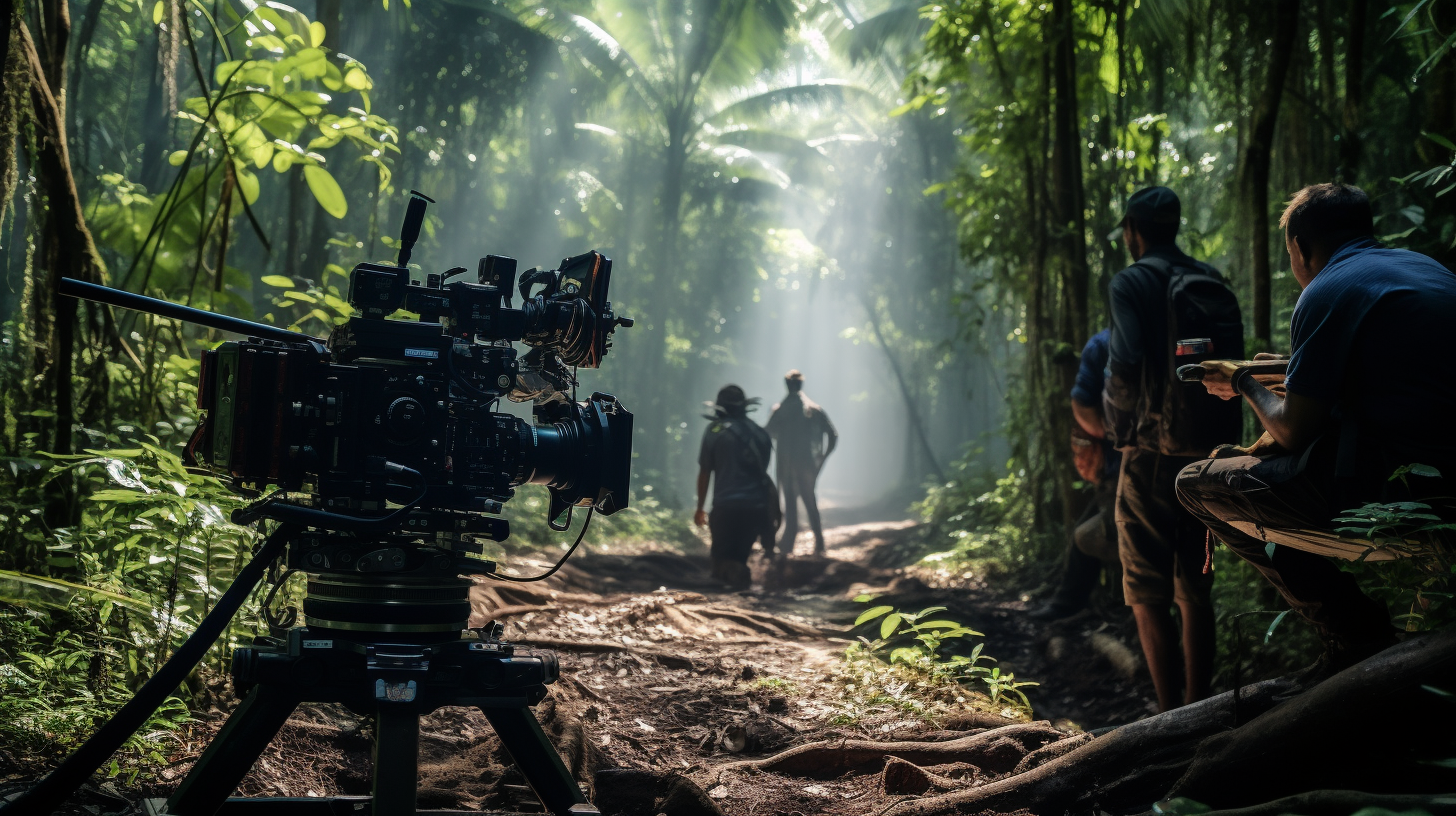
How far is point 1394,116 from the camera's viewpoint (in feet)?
19.4

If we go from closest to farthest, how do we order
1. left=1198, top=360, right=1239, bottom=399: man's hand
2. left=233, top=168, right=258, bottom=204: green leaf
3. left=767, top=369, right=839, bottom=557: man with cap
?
left=1198, top=360, right=1239, bottom=399: man's hand
left=233, top=168, right=258, bottom=204: green leaf
left=767, top=369, right=839, bottom=557: man with cap

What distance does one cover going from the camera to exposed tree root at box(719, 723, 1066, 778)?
302 centimetres

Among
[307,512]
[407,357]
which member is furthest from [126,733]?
[407,357]

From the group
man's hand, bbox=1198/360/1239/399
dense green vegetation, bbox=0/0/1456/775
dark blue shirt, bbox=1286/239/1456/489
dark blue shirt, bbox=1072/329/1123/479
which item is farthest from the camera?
dark blue shirt, bbox=1072/329/1123/479

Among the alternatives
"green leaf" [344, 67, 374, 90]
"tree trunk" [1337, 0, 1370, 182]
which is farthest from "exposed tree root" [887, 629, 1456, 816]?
"green leaf" [344, 67, 374, 90]

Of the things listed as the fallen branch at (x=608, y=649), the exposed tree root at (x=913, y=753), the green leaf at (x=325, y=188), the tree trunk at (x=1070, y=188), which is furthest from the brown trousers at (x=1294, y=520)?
the green leaf at (x=325, y=188)

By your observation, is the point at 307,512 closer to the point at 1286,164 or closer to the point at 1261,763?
the point at 1261,763

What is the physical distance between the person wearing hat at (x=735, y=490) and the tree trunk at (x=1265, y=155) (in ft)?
15.9

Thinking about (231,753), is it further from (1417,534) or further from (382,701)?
(1417,534)

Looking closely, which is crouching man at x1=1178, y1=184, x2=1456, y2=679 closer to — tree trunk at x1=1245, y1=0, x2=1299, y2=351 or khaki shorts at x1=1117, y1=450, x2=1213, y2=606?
khaki shorts at x1=1117, y1=450, x2=1213, y2=606

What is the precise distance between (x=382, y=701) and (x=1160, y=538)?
10.3 ft

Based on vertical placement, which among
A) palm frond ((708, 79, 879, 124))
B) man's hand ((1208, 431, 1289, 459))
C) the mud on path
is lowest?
the mud on path

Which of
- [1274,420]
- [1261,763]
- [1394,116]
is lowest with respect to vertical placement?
[1261,763]

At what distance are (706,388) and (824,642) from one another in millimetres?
33846
